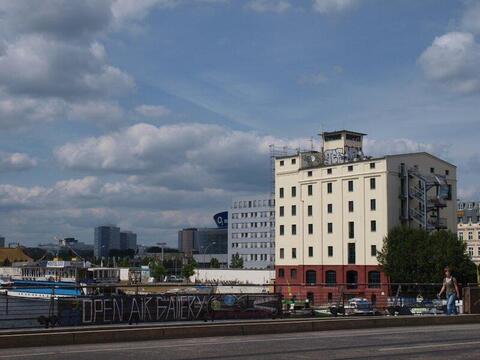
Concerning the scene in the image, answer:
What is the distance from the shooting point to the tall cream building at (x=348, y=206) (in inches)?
3654

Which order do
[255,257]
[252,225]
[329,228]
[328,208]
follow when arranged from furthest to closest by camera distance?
[252,225], [255,257], [328,208], [329,228]

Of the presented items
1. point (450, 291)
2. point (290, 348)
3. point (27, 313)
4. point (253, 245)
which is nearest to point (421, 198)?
point (450, 291)

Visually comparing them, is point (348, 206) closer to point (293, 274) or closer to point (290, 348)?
point (293, 274)

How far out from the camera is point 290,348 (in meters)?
17.0

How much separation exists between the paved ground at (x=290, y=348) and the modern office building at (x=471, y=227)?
132 m

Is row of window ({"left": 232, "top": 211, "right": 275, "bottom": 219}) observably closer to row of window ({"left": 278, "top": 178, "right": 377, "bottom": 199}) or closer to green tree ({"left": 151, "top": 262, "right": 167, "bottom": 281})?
green tree ({"left": 151, "top": 262, "right": 167, "bottom": 281})

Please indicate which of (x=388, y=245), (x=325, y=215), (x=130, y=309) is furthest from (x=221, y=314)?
(x=325, y=215)

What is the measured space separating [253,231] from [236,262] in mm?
17711

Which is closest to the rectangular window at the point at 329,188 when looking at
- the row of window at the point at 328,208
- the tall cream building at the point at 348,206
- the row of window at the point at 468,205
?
the tall cream building at the point at 348,206

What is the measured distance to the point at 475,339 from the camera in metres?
19.3

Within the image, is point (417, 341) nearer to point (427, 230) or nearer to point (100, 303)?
point (100, 303)

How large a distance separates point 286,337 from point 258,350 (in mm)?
3909

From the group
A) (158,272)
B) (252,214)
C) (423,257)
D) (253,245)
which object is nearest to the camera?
(423,257)

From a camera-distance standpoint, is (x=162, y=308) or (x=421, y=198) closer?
(x=162, y=308)
